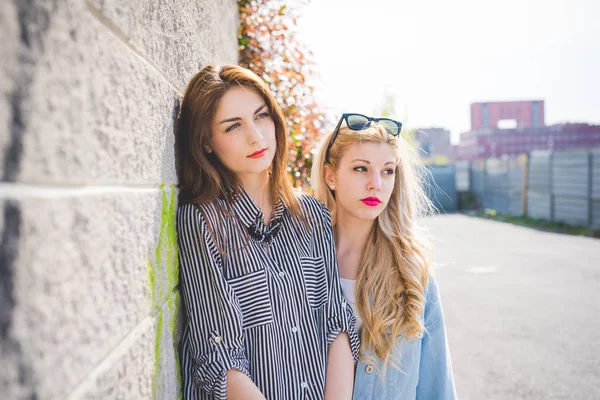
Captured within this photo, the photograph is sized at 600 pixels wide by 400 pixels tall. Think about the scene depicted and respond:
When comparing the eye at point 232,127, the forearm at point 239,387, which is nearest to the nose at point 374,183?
the eye at point 232,127

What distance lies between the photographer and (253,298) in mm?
1513

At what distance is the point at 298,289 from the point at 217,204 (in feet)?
1.38

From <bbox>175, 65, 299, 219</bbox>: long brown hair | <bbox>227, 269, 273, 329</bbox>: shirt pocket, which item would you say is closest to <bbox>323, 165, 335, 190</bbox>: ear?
<bbox>175, 65, 299, 219</bbox>: long brown hair

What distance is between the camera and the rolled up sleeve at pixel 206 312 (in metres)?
1.38

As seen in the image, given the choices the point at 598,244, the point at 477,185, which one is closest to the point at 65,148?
the point at 598,244

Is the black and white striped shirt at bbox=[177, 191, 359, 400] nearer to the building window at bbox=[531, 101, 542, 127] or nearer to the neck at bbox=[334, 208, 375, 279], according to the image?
the neck at bbox=[334, 208, 375, 279]

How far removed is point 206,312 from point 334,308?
0.52 metres

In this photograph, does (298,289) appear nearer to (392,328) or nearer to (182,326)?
(182,326)

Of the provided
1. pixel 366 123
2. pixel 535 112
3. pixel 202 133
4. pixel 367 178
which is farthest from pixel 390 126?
pixel 535 112

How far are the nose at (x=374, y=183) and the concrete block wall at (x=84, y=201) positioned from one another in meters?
1.01

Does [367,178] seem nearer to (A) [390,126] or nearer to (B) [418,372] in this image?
(A) [390,126]

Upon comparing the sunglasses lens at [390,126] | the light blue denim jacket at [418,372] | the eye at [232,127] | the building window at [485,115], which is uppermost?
the building window at [485,115]

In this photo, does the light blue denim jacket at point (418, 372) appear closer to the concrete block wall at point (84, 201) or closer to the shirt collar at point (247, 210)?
the shirt collar at point (247, 210)

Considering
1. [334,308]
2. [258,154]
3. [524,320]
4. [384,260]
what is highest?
[258,154]
